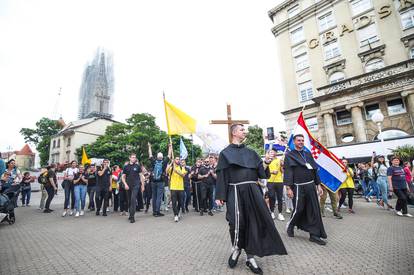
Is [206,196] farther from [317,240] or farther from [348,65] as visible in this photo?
[348,65]

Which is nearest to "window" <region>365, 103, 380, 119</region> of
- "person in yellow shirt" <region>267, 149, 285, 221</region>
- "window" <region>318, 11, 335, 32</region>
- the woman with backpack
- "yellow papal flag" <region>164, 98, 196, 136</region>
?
"window" <region>318, 11, 335, 32</region>

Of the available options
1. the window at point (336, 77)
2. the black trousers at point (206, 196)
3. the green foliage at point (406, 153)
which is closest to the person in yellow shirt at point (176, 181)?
the black trousers at point (206, 196)

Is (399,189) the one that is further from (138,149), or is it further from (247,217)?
(138,149)

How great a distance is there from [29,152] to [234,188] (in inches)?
4243

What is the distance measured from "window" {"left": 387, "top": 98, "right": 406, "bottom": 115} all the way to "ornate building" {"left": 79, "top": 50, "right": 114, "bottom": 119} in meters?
73.0

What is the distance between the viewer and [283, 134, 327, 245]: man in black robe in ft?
15.1

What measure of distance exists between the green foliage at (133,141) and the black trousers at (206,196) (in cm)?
3097

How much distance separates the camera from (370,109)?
21.5 metres

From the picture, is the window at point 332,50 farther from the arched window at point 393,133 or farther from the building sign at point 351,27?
the arched window at point 393,133

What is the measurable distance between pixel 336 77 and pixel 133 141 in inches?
1261

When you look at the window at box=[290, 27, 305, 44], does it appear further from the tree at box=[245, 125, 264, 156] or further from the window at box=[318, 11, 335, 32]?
the tree at box=[245, 125, 264, 156]

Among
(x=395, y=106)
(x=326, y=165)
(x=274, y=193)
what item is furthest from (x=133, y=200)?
(x=395, y=106)

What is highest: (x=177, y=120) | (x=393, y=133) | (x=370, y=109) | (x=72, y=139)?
(x=72, y=139)

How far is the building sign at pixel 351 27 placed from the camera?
76.4 feet
